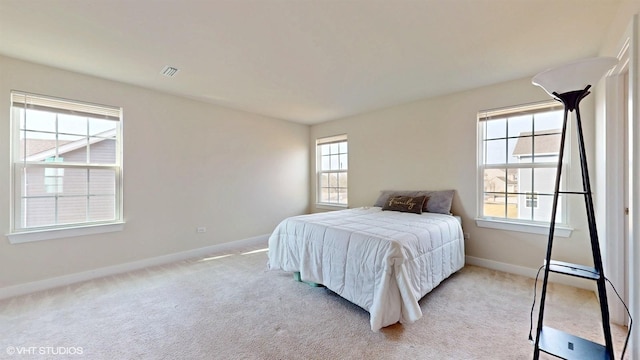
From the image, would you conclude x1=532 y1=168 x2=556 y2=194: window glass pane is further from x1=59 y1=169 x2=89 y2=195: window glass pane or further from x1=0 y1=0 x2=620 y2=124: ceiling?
x1=59 y1=169 x2=89 y2=195: window glass pane

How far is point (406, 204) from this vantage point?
345 cm

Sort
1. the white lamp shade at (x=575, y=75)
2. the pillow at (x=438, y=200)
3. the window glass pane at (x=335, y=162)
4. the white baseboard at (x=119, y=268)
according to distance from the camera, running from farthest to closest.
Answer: the window glass pane at (x=335, y=162) → the pillow at (x=438, y=200) → the white baseboard at (x=119, y=268) → the white lamp shade at (x=575, y=75)

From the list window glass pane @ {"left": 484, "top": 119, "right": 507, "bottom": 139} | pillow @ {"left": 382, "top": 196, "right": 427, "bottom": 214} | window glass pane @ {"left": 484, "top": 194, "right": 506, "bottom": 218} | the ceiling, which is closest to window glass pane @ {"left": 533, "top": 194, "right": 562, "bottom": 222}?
window glass pane @ {"left": 484, "top": 194, "right": 506, "bottom": 218}

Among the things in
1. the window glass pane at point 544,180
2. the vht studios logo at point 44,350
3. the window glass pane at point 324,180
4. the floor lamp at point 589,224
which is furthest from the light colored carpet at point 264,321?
the window glass pane at point 324,180

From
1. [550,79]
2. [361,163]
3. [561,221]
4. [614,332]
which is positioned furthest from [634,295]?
[361,163]

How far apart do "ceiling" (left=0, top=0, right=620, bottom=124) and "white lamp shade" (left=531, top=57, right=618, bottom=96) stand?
2.37ft

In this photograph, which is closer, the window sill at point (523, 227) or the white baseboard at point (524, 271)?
the white baseboard at point (524, 271)

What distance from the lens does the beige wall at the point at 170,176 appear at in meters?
2.59

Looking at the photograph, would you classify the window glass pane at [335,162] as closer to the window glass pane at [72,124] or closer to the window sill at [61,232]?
the window sill at [61,232]

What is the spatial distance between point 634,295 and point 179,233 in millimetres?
4377

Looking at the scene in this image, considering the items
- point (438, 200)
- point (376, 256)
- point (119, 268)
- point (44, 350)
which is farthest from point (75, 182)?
point (438, 200)

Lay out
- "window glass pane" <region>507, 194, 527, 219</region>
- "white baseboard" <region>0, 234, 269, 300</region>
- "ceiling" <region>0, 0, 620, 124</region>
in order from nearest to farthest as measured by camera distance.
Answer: "ceiling" <region>0, 0, 620, 124</region>, "white baseboard" <region>0, 234, 269, 300</region>, "window glass pane" <region>507, 194, 527, 219</region>

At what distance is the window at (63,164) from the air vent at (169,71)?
2.80ft

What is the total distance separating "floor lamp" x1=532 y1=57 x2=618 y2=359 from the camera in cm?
127
